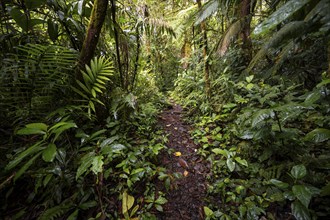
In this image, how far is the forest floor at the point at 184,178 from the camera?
1.62 metres

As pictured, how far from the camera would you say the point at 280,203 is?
58.5 inches

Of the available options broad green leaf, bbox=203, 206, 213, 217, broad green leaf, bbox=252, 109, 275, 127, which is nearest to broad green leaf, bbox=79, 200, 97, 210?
broad green leaf, bbox=203, 206, 213, 217

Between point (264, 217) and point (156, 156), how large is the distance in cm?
116

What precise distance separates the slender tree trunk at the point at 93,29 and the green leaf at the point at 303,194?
2039mm

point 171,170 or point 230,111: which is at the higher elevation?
point 230,111

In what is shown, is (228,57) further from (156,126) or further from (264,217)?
(264,217)

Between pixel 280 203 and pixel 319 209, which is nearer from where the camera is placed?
pixel 319 209

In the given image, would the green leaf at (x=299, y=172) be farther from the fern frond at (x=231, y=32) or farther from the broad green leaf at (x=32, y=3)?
the broad green leaf at (x=32, y=3)

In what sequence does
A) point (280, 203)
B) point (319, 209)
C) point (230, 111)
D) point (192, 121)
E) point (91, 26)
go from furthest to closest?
point (192, 121) → point (230, 111) → point (91, 26) → point (280, 203) → point (319, 209)

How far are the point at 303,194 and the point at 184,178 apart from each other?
3.44 feet

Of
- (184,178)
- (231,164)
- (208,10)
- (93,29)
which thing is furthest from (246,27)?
(184,178)

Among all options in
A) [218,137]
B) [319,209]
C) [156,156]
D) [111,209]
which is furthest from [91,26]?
[319,209]

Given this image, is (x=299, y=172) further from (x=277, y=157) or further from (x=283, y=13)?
(x=283, y=13)

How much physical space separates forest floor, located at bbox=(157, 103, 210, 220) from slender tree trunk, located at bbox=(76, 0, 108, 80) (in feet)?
4.50
